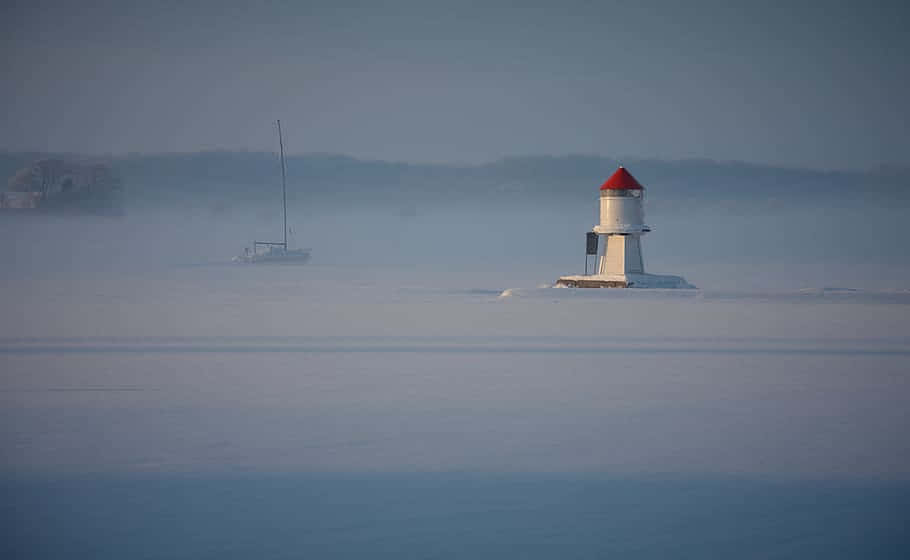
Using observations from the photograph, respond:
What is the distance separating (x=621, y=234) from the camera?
3297 centimetres

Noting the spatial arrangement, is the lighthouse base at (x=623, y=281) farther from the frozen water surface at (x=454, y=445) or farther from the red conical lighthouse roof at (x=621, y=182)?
the frozen water surface at (x=454, y=445)

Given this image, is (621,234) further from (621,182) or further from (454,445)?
(454,445)

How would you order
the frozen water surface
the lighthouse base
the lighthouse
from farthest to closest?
the lighthouse base, the lighthouse, the frozen water surface

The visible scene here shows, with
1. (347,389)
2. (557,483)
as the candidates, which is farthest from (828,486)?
(347,389)

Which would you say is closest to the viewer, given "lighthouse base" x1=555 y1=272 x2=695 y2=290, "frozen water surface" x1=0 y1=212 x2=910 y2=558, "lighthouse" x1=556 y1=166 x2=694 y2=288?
"frozen water surface" x1=0 y1=212 x2=910 y2=558

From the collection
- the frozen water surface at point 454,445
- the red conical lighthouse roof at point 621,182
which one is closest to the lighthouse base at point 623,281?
the red conical lighthouse roof at point 621,182

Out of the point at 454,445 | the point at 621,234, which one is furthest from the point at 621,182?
the point at 454,445

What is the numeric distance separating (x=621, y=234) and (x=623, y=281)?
5.67 ft

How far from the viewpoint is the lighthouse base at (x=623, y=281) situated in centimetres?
3341

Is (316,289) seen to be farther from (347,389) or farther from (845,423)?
(845,423)

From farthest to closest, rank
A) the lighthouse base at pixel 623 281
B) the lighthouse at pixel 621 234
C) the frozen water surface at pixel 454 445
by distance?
the lighthouse base at pixel 623 281 < the lighthouse at pixel 621 234 < the frozen water surface at pixel 454 445

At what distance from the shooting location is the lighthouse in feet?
108

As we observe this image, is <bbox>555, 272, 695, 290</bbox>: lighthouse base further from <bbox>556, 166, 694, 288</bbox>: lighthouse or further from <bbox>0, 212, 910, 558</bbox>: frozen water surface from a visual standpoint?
<bbox>0, 212, 910, 558</bbox>: frozen water surface

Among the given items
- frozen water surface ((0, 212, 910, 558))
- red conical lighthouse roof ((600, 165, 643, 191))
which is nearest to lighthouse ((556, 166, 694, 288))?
red conical lighthouse roof ((600, 165, 643, 191))
